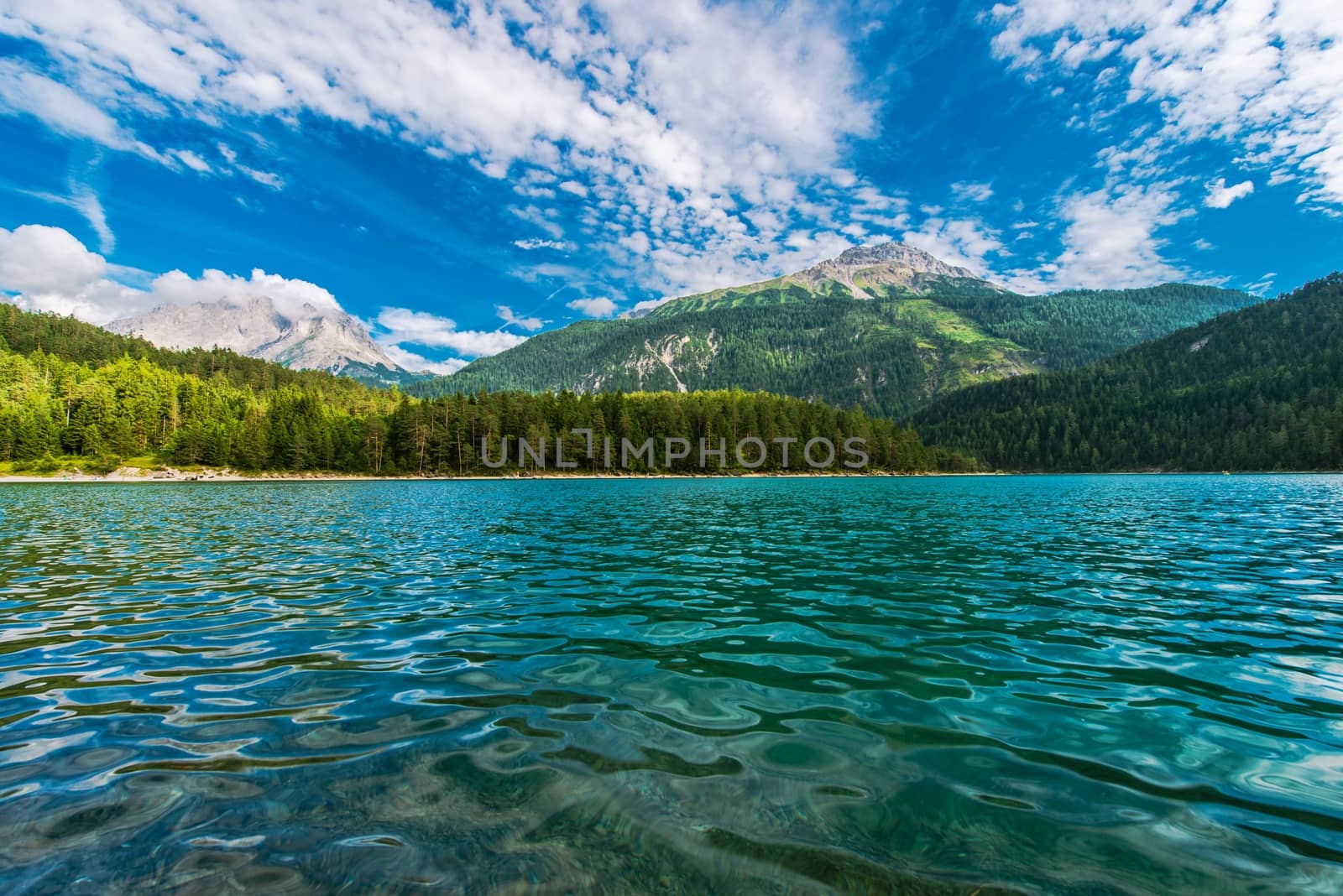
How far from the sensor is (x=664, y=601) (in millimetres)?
14914

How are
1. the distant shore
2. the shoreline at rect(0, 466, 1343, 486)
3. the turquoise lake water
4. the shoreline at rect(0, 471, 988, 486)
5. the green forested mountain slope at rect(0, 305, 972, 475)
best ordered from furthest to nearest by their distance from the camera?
the green forested mountain slope at rect(0, 305, 972, 475)
the distant shore
the shoreline at rect(0, 471, 988, 486)
the shoreline at rect(0, 466, 1343, 486)
the turquoise lake water

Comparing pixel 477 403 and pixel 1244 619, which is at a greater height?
pixel 477 403

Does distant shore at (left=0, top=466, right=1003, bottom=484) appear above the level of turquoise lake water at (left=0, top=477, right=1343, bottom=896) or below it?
below

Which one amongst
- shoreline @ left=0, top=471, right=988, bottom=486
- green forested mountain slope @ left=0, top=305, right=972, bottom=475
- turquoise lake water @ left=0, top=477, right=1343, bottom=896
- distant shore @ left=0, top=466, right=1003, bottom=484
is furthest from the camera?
green forested mountain slope @ left=0, top=305, right=972, bottom=475

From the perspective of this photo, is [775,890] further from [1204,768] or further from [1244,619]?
[1244,619]

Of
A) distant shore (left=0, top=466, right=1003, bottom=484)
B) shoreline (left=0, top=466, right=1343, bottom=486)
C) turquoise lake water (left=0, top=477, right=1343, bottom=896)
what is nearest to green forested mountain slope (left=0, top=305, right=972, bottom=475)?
distant shore (left=0, top=466, right=1003, bottom=484)

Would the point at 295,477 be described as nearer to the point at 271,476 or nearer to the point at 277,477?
the point at 277,477

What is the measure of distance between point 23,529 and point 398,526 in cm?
1850

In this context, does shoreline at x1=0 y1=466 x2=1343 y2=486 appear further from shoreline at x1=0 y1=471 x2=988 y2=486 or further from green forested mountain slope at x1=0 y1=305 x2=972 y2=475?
green forested mountain slope at x1=0 y1=305 x2=972 y2=475

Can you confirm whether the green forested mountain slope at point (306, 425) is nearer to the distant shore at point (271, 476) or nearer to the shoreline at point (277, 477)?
the distant shore at point (271, 476)

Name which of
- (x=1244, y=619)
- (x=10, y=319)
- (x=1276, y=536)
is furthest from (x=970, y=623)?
(x=10, y=319)

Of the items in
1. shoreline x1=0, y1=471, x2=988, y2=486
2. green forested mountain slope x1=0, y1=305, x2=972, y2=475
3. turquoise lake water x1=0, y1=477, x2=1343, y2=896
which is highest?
green forested mountain slope x1=0, y1=305, x2=972, y2=475

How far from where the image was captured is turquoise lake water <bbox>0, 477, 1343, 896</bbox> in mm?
4730

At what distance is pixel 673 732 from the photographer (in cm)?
725
